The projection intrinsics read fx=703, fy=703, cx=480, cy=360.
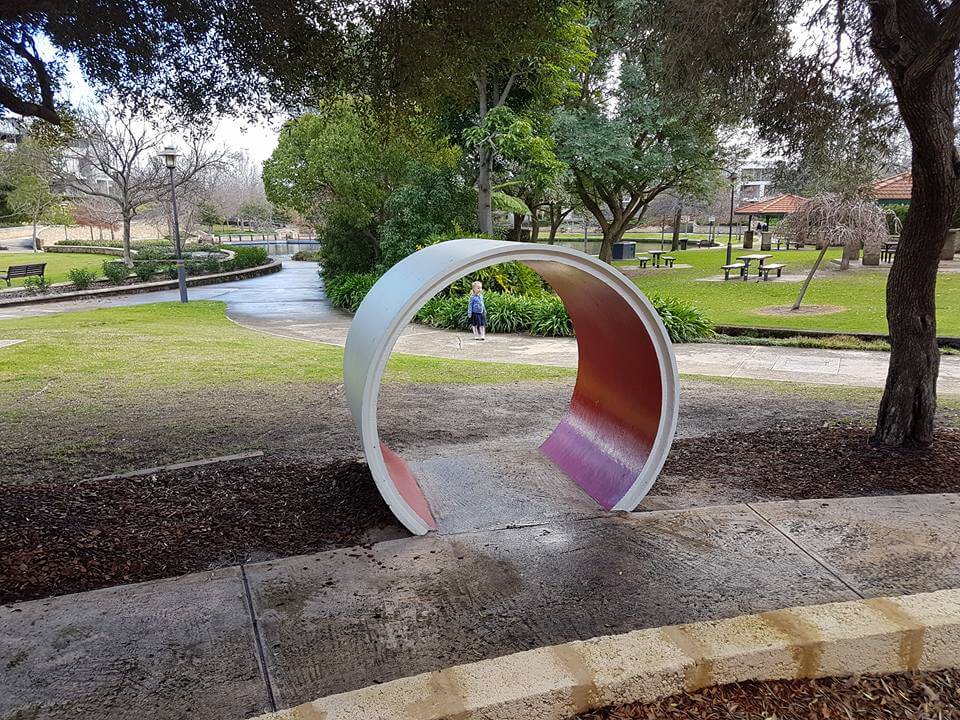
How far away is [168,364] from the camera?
34.3ft

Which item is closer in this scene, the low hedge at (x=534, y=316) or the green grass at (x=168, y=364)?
the green grass at (x=168, y=364)

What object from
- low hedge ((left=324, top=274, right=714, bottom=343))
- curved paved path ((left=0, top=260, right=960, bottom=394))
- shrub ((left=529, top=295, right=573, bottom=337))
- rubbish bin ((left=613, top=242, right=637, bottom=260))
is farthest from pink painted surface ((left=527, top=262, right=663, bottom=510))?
rubbish bin ((left=613, top=242, right=637, bottom=260))

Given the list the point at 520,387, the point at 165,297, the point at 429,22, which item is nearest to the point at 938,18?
the point at 429,22

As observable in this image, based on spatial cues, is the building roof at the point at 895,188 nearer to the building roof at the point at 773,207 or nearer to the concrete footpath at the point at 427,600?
the building roof at the point at 773,207

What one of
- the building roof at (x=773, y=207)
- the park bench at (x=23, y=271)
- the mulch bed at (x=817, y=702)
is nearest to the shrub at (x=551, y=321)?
the mulch bed at (x=817, y=702)

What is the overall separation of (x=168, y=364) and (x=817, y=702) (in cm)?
981

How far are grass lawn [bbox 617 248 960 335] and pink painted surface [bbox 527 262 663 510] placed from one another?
11.5m

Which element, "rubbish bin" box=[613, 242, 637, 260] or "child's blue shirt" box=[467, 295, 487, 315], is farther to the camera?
"rubbish bin" box=[613, 242, 637, 260]

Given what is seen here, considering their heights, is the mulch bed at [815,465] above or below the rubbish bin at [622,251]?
below

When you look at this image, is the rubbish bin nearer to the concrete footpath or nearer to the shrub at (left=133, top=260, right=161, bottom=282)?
the shrub at (left=133, top=260, right=161, bottom=282)

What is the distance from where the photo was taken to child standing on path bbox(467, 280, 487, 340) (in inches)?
555

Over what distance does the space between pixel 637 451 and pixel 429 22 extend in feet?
12.1

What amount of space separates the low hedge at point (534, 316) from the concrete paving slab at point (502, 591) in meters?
10.6

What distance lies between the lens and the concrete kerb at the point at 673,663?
2543mm
